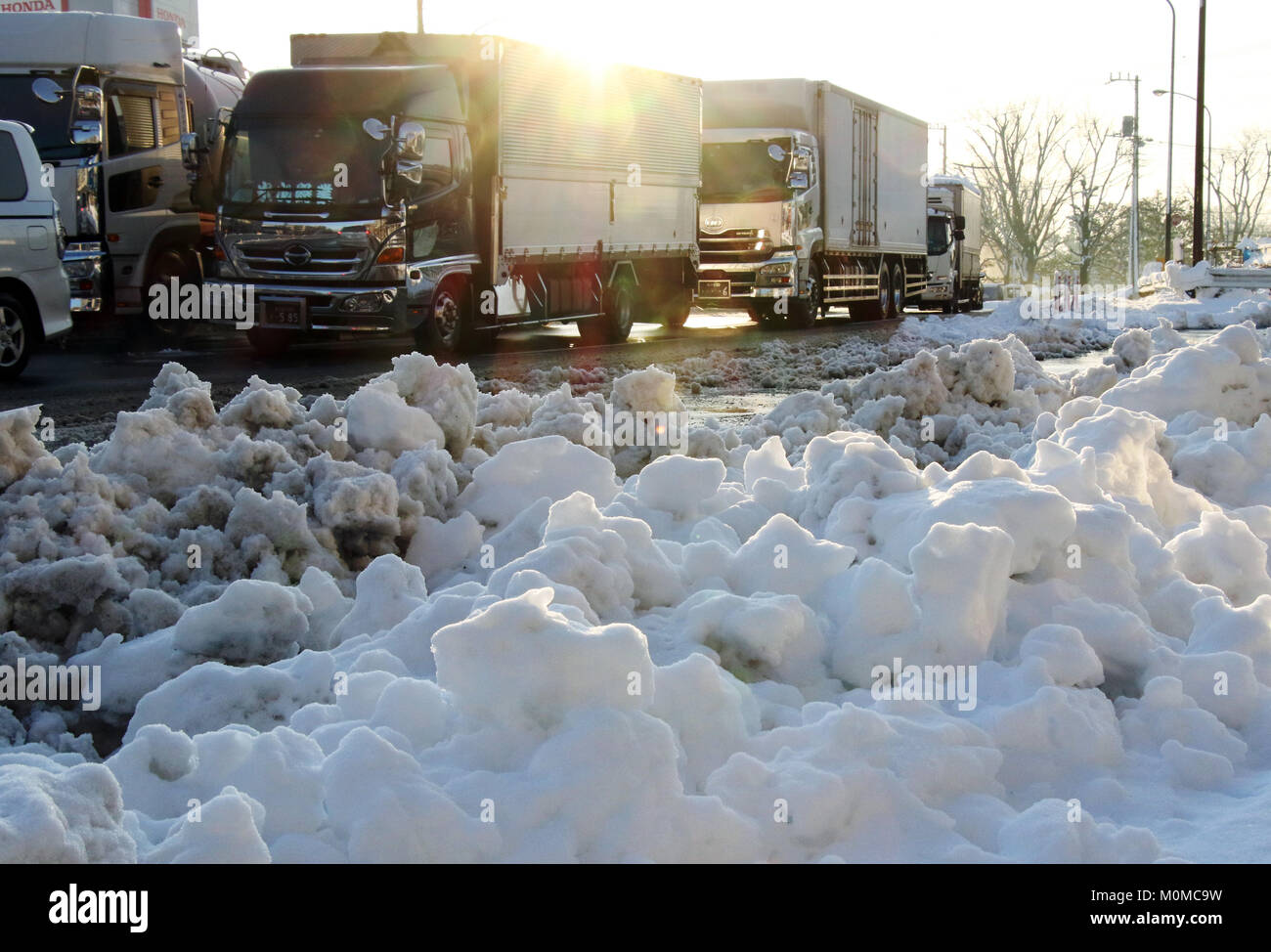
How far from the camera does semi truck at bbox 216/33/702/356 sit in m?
16.2

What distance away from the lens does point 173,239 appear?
1933 cm

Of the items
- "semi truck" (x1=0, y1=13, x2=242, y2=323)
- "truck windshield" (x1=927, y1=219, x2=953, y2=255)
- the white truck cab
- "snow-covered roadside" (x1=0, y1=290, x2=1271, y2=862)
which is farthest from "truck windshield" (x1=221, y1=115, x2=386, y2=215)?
"truck windshield" (x1=927, y1=219, x2=953, y2=255)

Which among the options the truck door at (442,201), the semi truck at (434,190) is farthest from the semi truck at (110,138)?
the truck door at (442,201)

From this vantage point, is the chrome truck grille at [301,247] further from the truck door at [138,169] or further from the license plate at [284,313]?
the truck door at [138,169]

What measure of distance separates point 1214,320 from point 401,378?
2454 cm

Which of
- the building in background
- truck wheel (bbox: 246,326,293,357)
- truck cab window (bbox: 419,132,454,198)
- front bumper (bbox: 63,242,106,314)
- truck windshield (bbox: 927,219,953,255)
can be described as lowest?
truck wheel (bbox: 246,326,293,357)

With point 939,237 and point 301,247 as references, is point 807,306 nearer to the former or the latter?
point 301,247

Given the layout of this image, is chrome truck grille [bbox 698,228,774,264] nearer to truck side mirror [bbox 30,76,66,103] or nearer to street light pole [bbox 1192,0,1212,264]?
truck side mirror [bbox 30,76,66,103]

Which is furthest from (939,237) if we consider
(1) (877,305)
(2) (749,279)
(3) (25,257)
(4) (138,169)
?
(3) (25,257)

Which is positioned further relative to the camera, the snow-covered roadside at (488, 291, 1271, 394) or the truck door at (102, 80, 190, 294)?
the truck door at (102, 80, 190, 294)

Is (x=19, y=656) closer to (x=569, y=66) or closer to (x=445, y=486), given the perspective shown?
(x=445, y=486)

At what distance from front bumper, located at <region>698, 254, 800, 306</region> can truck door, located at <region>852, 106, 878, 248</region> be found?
13.5ft

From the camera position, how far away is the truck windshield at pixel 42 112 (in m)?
17.7
